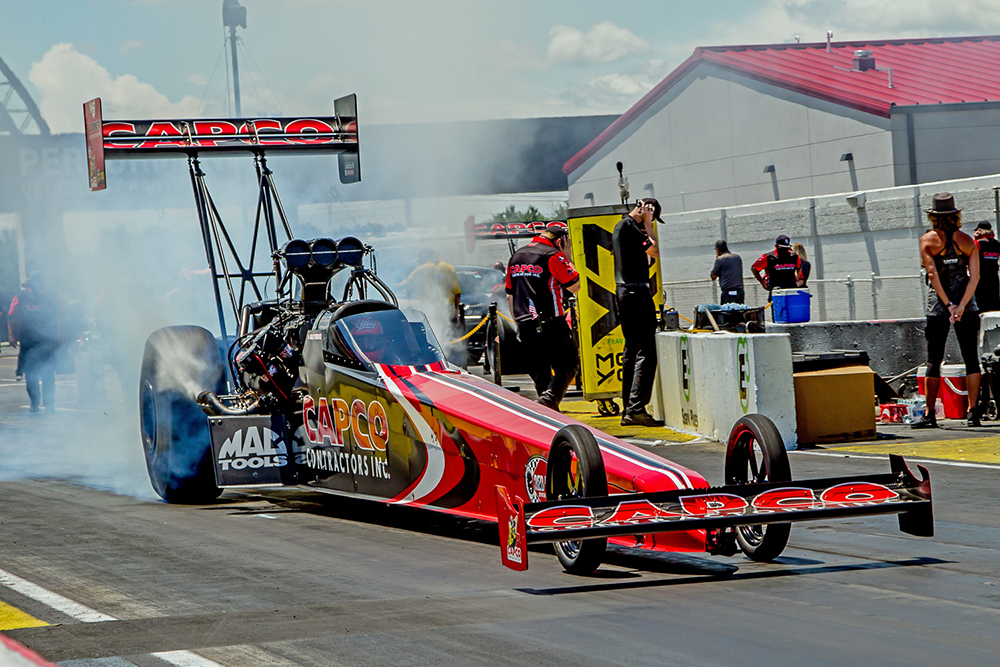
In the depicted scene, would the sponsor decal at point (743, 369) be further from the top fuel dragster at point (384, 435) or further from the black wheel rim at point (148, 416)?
the black wheel rim at point (148, 416)

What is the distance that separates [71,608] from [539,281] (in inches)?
247

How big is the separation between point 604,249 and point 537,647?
28.6ft

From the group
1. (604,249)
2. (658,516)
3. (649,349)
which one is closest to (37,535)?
(658,516)

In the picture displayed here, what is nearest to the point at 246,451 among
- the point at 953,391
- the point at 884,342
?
the point at 953,391

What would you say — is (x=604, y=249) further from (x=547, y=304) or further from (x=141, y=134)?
(x=141, y=134)

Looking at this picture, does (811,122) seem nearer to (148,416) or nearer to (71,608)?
(148,416)

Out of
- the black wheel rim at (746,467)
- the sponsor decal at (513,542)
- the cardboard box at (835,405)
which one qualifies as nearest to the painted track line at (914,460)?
the cardboard box at (835,405)

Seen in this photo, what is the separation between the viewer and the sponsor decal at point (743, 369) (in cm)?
1007

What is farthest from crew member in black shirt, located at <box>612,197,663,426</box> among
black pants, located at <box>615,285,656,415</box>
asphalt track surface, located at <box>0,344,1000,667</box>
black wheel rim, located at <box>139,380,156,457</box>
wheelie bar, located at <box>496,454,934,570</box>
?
wheelie bar, located at <box>496,454,934,570</box>

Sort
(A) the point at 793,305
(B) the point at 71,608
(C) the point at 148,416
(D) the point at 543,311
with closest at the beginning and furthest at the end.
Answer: (B) the point at 71,608, (C) the point at 148,416, (D) the point at 543,311, (A) the point at 793,305

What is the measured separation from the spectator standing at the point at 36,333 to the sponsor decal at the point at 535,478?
12.7 m

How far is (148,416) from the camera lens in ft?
31.0

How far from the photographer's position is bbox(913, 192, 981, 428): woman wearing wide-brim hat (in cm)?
1058

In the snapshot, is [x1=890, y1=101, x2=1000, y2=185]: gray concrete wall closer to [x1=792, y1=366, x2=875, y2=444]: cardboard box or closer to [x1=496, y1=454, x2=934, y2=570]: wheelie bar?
[x1=792, y1=366, x2=875, y2=444]: cardboard box
